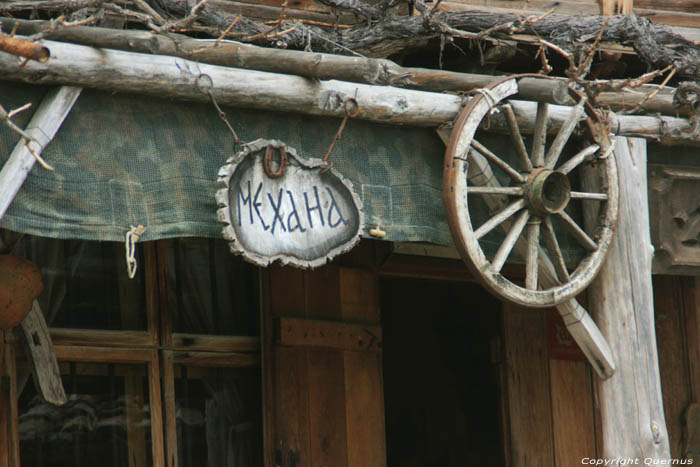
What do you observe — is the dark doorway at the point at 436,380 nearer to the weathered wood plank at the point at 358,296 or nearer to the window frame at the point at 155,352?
the weathered wood plank at the point at 358,296

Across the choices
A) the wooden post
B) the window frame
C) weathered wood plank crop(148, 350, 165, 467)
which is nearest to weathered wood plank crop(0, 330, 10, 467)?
the window frame

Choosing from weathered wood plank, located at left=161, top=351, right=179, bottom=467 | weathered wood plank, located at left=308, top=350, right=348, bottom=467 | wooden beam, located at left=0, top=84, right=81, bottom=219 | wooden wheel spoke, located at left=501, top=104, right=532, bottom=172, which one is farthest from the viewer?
weathered wood plank, located at left=308, top=350, right=348, bottom=467

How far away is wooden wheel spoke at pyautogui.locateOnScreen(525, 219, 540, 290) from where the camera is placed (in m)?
4.90

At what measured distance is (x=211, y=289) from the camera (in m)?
5.83

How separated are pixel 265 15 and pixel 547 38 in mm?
1482

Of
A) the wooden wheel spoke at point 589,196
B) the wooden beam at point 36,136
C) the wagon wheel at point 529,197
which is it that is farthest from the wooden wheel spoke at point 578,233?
the wooden beam at point 36,136

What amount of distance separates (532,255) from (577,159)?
1.84ft

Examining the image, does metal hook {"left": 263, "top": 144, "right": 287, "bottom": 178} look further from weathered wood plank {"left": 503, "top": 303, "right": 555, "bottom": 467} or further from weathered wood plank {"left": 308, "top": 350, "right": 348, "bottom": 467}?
weathered wood plank {"left": 503, "top": 303, "right": 555, "bottom": 467}

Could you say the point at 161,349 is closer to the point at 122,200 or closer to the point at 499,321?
the point at 122,200

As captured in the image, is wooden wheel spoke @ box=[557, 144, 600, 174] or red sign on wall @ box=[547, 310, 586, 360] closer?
wooden wheel spoke @ box=[557, 144, 600, 174]

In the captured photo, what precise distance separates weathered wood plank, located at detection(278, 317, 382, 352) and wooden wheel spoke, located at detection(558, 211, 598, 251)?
137 centimetres

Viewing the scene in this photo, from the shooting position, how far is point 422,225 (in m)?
4.94

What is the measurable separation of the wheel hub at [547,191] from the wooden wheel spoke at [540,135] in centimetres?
7

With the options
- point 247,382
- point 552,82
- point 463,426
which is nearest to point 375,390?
point 247,382
